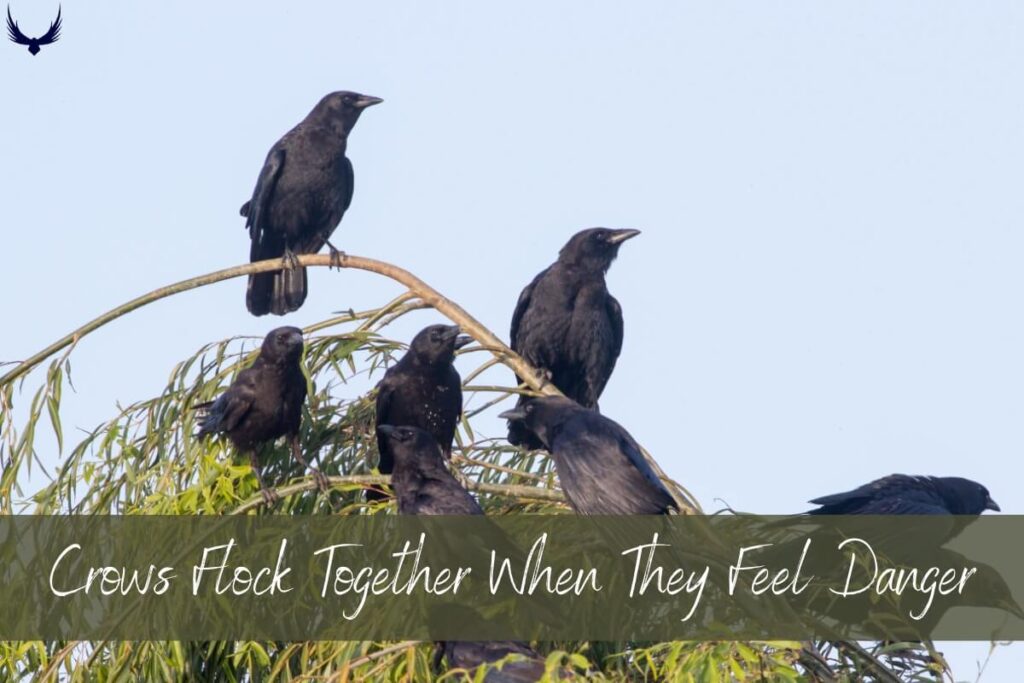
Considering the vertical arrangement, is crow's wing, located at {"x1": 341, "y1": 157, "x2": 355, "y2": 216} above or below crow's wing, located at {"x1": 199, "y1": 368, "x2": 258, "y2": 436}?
above

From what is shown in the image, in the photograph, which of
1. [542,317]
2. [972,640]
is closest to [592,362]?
[542,317]

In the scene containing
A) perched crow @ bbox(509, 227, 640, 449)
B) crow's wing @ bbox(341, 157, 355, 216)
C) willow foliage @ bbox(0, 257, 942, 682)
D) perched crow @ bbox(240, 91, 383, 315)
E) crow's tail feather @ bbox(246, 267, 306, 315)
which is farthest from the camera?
crow's wing @ bbox(341, 157, 355, 216)

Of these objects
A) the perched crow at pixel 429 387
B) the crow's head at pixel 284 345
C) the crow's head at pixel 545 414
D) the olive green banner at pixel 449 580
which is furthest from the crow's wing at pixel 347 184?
the olive green banner at pixel 449 580

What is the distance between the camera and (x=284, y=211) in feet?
33.2

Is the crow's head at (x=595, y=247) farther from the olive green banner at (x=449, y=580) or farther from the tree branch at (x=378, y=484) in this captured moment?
the olive green banner at (x=449, y=580)

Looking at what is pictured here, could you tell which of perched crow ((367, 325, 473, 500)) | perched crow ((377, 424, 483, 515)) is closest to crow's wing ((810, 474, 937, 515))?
perched crow ((377, 424, 483, 515))

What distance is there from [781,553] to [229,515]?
83.1 inches

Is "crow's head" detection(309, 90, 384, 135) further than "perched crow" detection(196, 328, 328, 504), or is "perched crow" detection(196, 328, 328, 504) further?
"crow's head" detection(309, 90, 384, 135)

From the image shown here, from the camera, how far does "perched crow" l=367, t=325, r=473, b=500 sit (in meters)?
7.52

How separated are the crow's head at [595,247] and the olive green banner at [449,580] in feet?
10.5

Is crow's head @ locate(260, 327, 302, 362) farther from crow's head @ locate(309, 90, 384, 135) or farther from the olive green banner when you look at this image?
crow's head @ locate(309, 90, 384, 135)

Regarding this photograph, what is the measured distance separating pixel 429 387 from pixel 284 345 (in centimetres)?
88

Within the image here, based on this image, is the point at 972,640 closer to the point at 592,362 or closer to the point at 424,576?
the point at 424,576

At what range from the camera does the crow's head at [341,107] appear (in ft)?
34.1
